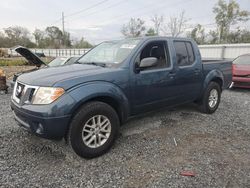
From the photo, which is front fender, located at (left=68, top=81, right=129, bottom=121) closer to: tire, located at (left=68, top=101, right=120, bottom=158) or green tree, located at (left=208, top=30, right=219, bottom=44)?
tire, located at (left=68, top=101, right=120, bottom=158)

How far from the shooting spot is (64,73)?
3152 millimetres

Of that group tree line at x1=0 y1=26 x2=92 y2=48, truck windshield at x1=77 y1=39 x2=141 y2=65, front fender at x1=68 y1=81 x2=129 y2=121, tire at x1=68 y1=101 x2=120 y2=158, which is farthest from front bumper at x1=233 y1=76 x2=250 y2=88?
tree line at x1=0 y1=26 x2=92 y2=48

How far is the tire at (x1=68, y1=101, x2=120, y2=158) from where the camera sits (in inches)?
114

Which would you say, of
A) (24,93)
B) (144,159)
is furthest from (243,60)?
(24,93)

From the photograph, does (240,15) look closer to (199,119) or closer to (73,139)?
(199,119)

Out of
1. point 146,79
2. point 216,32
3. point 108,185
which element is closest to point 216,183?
point 108,185

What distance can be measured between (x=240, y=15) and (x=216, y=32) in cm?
386

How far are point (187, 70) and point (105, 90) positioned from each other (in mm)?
2029

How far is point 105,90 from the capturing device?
3.09 m

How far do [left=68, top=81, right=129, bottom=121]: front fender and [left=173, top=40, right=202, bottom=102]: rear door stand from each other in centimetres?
137

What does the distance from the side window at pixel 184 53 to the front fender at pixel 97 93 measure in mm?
1539

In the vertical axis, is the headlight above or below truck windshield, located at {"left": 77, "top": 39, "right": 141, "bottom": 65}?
below

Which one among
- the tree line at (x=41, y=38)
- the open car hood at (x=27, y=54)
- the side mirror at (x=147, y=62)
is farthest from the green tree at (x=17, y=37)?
the side mirror at (x=147, y=62)

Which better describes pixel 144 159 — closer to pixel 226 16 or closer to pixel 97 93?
pixel 97 93
